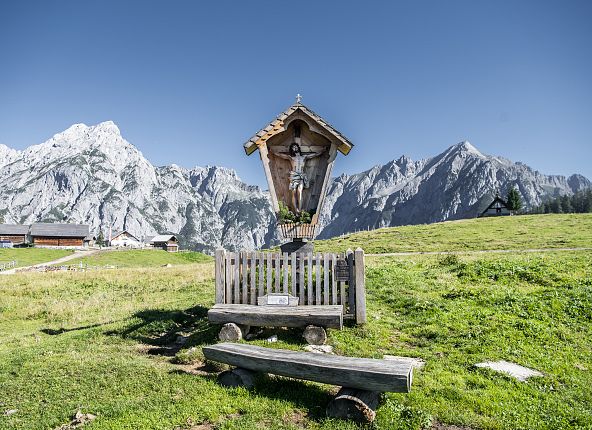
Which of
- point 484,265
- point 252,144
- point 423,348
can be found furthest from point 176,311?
point 484,265

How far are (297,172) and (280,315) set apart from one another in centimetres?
459

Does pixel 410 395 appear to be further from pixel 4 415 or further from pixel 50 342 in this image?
pixel 50 342

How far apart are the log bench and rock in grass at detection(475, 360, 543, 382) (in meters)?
2.96

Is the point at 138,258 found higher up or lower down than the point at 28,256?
lower down

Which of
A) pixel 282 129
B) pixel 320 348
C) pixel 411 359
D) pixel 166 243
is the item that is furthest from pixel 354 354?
pixel 166 243

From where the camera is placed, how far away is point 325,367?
19.4ft

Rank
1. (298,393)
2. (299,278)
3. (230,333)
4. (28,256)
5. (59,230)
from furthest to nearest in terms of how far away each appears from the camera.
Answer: (59,230)
(28,256)
(299,278)
(230,333)
(298,393)

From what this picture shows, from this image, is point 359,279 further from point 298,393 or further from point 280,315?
point 298,393

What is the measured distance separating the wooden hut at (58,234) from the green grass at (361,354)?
101 metres

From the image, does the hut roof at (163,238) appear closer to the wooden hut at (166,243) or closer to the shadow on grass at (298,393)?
the wooden hut at (166,243)

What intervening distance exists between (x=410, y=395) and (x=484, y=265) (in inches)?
556

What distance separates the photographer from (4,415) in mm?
6125

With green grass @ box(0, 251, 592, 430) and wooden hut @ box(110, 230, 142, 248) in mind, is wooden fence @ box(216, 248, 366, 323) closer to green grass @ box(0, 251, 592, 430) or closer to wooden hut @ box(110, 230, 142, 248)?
green grass @ box(0, 251, 592, 430)

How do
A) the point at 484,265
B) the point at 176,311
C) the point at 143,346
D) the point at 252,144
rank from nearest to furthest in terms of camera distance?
the point at 143,346
the point at 252,144
the point at 176,311
the point at 484,265
